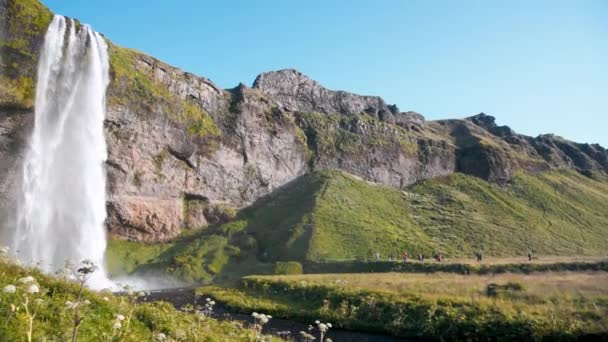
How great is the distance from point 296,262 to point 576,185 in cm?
10132

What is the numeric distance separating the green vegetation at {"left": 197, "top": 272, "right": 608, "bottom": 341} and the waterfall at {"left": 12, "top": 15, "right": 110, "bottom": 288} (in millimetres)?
28160

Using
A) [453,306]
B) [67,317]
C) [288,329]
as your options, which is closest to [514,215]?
[453,306]

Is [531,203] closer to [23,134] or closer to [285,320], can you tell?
[285,320]

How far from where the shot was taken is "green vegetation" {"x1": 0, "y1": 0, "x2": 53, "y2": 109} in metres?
66.1

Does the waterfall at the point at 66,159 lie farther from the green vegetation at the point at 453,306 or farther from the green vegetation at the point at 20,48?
the green vegetation at the point at 453,306

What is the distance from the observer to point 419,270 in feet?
171

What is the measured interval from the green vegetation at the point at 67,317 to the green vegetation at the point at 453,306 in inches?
591

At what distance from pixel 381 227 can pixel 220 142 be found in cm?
4020

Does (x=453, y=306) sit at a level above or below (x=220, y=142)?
below

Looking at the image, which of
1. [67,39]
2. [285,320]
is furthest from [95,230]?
[285,320]

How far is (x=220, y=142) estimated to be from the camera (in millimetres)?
95500

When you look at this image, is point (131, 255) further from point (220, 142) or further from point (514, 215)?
point (514, 215)

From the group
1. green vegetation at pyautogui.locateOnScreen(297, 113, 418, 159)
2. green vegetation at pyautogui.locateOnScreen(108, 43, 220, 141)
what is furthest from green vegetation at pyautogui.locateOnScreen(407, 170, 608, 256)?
green vegetation at pyautogui.locateOnScreen(108, 43, 220, 141)


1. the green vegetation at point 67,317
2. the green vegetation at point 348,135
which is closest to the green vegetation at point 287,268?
the green vegetation at point 67,317
